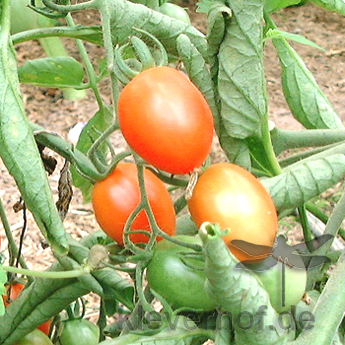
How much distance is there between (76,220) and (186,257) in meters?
1.52

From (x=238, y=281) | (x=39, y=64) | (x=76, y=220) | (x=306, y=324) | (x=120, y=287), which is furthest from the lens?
(x=76, y=220)

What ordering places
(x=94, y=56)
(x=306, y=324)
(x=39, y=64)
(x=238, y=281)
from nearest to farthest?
(x=238, y=281), (x=306, y=324), (x=39, y=64), (x=94, y=56)

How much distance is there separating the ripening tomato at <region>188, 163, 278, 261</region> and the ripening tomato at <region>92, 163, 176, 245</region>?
9cm

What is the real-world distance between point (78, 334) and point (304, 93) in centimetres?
55

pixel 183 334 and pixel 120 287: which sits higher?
pixel 183 334

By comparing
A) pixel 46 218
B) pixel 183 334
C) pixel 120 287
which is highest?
pixel 46 218

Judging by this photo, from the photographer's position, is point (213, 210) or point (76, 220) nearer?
point (213, 210)

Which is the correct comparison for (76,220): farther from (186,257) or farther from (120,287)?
(186,257)

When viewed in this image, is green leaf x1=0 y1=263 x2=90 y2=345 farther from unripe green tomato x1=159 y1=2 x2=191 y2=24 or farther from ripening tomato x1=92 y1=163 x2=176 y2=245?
unripe green tomato x1=159 y1=2 x2=191 y2=24

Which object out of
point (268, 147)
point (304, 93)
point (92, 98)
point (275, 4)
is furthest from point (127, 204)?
point (92, 98)

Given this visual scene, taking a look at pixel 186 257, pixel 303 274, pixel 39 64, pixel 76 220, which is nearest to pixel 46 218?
pixel 186 257

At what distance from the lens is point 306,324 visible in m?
0.59

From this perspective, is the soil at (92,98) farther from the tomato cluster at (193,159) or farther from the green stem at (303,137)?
the tomato cluster at (193,159)

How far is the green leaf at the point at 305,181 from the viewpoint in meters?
0.63
